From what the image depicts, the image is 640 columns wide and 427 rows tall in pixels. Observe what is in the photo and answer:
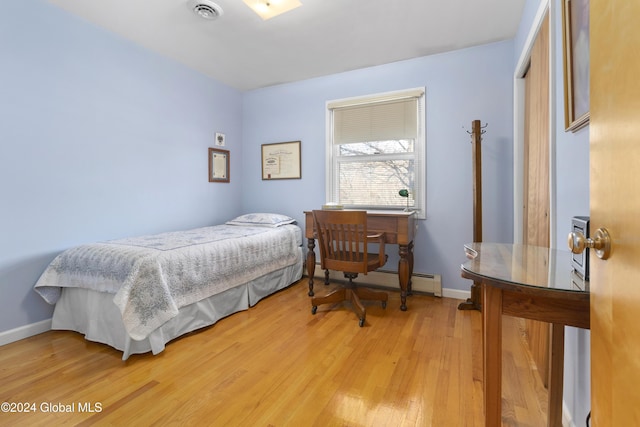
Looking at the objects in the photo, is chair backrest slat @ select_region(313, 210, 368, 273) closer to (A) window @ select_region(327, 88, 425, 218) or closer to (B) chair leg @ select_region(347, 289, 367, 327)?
(B) chair leg @ select_region(347, 289, 367, 327)

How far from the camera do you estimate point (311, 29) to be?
101 inches

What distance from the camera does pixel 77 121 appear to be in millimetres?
2381

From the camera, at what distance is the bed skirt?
6.29 ft

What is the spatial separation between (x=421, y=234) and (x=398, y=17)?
1976 millimetres

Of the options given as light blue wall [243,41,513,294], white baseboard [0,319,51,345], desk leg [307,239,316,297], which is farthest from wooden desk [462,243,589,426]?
white baseboard [0,319,51,345]

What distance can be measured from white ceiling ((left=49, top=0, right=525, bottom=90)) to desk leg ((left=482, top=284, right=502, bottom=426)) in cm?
224

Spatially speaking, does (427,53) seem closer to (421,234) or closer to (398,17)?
(398,17)

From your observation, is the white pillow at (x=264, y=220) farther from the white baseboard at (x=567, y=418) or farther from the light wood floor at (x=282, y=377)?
the white baseboard at (x=567, y=418)

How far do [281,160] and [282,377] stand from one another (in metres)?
2.69

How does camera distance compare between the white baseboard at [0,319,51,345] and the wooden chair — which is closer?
the white baseboard at [0,319,51,345]

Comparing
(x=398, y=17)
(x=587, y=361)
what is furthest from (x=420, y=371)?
(x=398, y=17)

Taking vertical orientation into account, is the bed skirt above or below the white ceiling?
below

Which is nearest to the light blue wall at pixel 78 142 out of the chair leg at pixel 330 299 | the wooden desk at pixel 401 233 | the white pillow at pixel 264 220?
the white pillow at pixel 264 220

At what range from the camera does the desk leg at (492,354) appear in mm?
961
